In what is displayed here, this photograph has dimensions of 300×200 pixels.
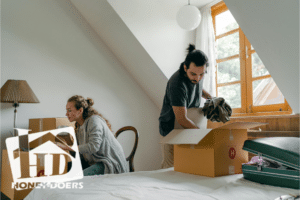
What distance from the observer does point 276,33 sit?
4.53 feet

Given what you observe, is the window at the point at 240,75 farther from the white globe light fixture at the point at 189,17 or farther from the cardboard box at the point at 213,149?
the cardboard box at the point at 213,149

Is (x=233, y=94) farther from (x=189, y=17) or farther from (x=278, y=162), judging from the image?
(x=278, y=162)

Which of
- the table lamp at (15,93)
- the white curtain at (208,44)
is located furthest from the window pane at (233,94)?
the table lamp at (15,93)

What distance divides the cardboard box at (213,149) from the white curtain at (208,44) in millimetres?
2053

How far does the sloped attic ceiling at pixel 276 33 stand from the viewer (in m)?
1.27

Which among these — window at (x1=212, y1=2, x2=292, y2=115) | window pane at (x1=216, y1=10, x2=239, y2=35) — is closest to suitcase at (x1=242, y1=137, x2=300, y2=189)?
window at (x1=212, y1=2, x2=292, y2=115)

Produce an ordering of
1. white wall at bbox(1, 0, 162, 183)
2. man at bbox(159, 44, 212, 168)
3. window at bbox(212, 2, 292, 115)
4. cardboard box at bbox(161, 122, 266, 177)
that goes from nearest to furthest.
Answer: cardboard box at bbox(161, 122, 266, 177) → man at bbox(159, 44, 212, 168) → window at bbox(212, 2, 292, 115) → white wall at bbox(1, 0, 162, 183)

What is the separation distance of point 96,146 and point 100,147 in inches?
2.9

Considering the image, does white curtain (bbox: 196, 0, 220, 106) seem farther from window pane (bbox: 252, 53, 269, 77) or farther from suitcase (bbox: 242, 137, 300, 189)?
suitcase (bbox: 242, 137, 300, 189)

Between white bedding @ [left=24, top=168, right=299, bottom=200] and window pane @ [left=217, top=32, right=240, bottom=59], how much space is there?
99.1 inches

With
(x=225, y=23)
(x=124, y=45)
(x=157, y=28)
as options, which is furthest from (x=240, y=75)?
(x=124, y=45)

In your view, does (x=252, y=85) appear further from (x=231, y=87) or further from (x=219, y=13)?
(x=219, y=13)

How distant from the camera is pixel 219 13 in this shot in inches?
136

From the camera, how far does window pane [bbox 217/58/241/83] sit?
3.25 metres
